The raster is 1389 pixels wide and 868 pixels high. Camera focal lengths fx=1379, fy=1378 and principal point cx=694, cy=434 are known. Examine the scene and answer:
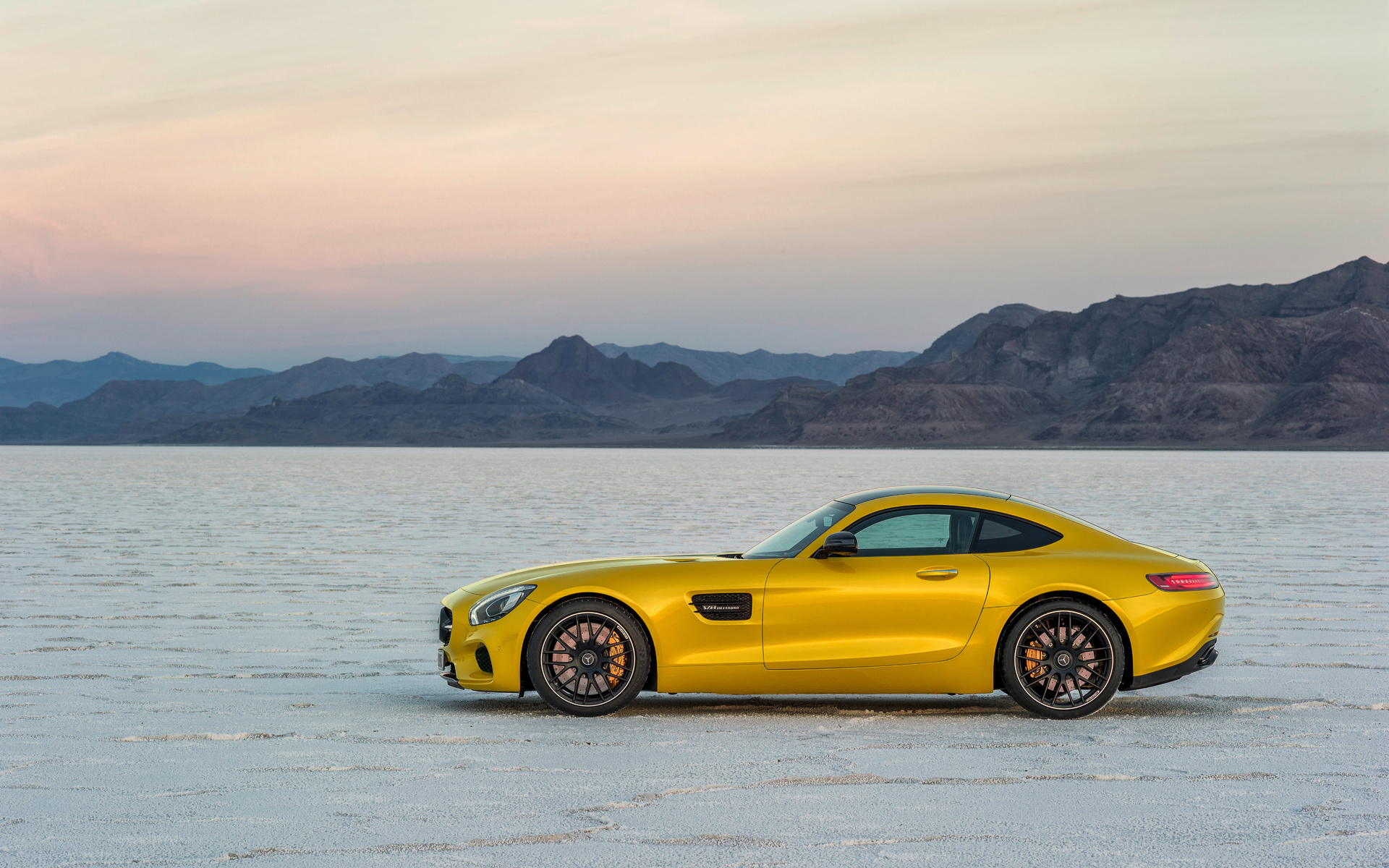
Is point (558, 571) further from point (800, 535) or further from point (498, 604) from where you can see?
point (800, 535)

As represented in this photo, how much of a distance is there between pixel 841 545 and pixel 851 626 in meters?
0.49

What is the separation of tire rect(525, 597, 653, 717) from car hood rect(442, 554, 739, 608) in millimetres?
276

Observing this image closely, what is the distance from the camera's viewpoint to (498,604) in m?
8.54

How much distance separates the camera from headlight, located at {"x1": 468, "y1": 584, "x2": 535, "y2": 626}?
27.8 feet

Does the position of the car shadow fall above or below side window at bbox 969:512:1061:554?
below

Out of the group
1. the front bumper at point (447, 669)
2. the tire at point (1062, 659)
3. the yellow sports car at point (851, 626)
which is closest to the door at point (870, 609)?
the yellow sports car at point (851, 626)

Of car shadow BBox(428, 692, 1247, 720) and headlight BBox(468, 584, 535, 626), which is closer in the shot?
headlight BBox(468, 584, 535, 626)

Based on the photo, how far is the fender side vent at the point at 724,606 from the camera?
829 cm

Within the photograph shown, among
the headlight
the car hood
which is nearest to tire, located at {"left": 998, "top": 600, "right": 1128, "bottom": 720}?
the car hood

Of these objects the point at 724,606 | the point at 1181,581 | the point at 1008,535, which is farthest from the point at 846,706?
the point at 1181,581

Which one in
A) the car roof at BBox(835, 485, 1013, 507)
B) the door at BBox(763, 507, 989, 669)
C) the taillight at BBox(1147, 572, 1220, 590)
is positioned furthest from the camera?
the car roof at BBox(835, 485, 1013, 507)

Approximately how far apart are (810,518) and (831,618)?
3.19 feet

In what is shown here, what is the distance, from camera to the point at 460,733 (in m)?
7.91

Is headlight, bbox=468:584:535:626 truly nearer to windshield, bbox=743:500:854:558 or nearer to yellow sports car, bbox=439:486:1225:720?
yellow sports car, bbox=439:486:1225:720
